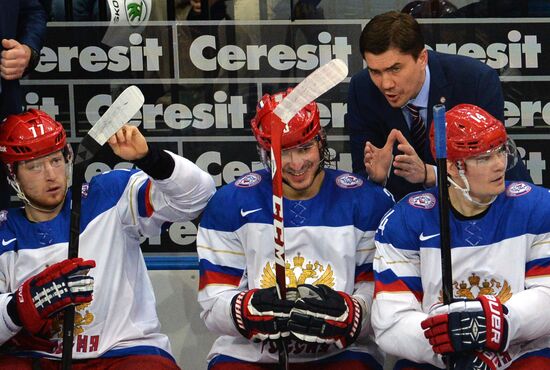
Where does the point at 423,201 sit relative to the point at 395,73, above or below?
below

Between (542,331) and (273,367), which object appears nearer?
(542,331)

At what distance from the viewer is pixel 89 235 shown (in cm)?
370

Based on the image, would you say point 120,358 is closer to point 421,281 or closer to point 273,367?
point 273,367

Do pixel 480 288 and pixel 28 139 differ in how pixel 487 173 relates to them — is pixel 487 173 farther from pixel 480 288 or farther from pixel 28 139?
pixel 28 139

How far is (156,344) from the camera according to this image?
3.74 metres

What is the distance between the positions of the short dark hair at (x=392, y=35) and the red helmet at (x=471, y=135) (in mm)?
324

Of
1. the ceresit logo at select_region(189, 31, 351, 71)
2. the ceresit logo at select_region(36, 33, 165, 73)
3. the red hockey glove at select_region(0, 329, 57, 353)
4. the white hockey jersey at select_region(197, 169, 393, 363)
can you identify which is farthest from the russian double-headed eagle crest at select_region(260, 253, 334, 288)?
the ceresit logo at select_region(36, 33, 165, 73)

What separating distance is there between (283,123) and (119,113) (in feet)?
1.38

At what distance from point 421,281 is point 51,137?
1.07m

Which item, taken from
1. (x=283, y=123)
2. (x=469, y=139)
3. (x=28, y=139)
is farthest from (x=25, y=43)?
(x=469, y=139)

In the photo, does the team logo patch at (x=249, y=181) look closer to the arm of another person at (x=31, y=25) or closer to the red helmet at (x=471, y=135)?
the red helmet at (x=471, y=135)

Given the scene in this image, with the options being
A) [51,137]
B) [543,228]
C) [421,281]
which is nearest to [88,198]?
[51,137]

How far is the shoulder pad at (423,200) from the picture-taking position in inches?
138

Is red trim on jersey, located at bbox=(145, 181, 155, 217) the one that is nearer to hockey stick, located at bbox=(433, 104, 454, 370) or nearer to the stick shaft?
the stick shaft
